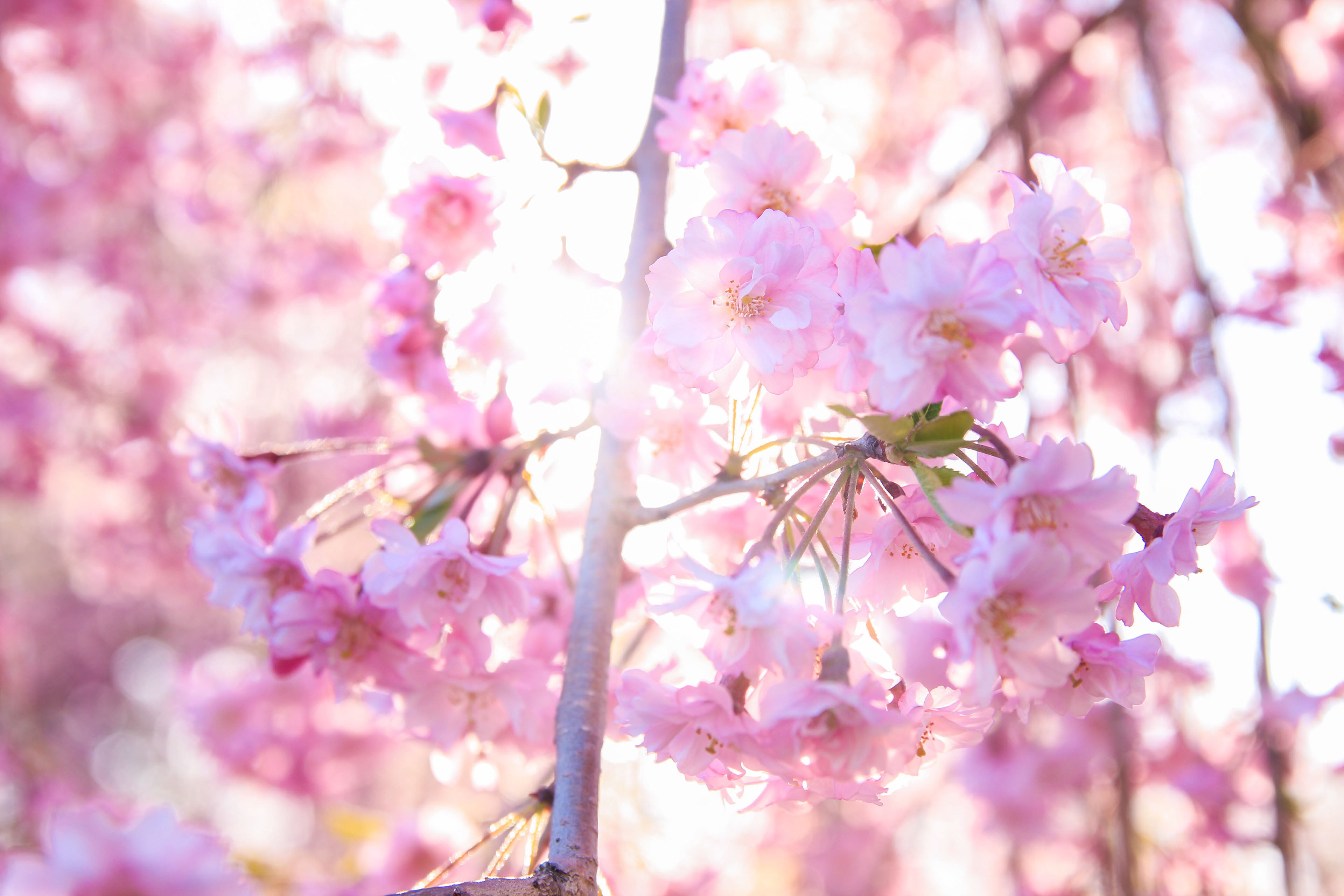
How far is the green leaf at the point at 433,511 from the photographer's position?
4.10ft

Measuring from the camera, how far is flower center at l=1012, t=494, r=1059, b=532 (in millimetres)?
778

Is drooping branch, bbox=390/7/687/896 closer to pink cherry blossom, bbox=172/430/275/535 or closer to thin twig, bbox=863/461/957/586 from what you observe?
thin twig, bbox=863/461/957/586

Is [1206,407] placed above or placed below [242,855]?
above

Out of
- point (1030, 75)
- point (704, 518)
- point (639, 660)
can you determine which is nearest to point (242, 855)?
point (639, 660)

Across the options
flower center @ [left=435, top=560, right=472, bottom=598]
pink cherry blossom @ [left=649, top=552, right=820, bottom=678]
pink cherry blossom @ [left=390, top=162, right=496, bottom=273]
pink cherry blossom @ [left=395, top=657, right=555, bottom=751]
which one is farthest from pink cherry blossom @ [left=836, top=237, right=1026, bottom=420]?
pink cherry blossom @ [left=390, top=162, right=496, bottom=273]

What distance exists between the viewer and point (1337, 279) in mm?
2795

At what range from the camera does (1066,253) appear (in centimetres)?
89

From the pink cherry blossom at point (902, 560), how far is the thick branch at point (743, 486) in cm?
10

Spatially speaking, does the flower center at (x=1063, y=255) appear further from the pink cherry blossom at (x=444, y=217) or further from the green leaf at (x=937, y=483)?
the pink cherry blossom at (x=444, y=217)

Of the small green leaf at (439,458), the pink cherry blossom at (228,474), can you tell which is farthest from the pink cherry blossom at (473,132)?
the pink cherry blossom at (228,474)

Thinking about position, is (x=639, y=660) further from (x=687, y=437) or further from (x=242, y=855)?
(x=242, y=855)

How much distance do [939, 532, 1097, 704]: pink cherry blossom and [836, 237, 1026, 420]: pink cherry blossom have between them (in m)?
0.15

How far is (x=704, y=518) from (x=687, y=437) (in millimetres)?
121

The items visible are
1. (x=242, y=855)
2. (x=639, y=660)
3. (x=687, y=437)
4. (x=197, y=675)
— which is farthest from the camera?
(x=197, y=675)
